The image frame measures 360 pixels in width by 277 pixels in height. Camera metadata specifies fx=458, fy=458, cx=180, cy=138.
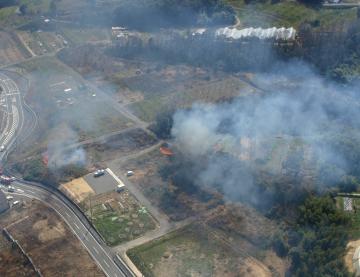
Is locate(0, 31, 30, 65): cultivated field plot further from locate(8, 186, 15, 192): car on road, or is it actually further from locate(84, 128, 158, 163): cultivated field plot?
locate(8, 186, 15, 192): car on road

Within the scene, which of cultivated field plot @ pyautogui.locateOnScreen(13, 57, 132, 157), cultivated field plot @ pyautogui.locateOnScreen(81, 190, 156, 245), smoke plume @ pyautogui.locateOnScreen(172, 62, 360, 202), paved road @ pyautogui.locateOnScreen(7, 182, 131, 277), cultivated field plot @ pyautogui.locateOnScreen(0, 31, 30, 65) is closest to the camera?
paved road @ pyautogui.locateOnScreen(7, 182, 131, 277)

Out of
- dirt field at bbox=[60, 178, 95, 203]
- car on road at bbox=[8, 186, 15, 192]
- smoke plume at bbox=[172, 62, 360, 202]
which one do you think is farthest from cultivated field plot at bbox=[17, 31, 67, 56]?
dirt field at bbox=[60, 178, 95, 203]

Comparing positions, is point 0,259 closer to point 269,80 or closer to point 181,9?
point 269,80

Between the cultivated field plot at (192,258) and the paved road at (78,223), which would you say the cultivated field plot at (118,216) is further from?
the cultivated field plot at (192,258)

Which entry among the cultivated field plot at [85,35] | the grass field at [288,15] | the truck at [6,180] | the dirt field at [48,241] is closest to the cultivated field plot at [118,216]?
the dirt field at [48,241]

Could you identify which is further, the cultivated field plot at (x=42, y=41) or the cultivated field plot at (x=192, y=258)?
the cultivated field plot at (x=42, y=41)

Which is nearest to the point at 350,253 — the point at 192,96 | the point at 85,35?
the point at 192,96
